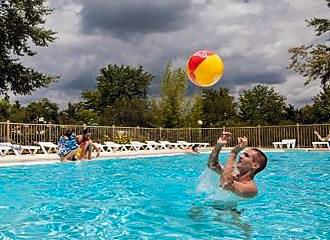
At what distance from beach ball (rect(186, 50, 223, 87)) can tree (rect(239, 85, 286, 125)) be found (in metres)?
39.5

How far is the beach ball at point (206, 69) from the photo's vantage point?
711 cm

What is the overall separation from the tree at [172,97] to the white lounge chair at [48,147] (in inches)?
803

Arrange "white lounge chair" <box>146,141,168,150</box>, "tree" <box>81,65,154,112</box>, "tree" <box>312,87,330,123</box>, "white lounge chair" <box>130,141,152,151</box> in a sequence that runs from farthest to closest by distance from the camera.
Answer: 1. "tree" <box>81,65,154,112</box>
2. "tree" <box>312,87,330,123</box>
3. "white lounge chair" <box>146,141,168,150</box>
4. "white lounge chair" <box>130,141,152,151</box>

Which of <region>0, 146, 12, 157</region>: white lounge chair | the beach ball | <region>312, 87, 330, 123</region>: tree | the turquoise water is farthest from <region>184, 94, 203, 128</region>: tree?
the beach ball

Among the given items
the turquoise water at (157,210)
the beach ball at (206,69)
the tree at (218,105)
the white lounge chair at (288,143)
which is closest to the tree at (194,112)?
the tree at (218,105)

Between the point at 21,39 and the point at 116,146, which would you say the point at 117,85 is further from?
the point at 116,146

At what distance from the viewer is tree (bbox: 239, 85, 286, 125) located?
155 feet

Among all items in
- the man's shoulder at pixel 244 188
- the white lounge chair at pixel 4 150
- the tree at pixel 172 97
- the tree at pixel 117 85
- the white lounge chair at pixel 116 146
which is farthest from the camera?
the tree at pixel 117 85

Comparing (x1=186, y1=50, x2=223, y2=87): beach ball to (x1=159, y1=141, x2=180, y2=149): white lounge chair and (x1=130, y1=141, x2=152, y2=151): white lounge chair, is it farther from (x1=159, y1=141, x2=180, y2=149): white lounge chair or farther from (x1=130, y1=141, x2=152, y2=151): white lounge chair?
(x1=159, y1=141, x2=180, y2=149): white lounge chair

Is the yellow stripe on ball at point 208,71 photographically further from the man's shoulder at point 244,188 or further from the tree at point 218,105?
the tree at point 218,105

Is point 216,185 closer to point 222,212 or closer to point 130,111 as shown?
point 222,212

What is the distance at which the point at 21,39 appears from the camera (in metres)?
27.3

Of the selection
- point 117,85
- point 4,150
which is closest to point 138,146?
point 4,150

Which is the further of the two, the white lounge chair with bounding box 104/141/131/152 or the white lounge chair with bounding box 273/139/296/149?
the white lounge chair with bounding box 273/139/296/149
